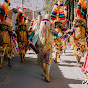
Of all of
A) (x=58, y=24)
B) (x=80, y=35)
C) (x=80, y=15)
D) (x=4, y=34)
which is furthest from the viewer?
(x=58, y=24)

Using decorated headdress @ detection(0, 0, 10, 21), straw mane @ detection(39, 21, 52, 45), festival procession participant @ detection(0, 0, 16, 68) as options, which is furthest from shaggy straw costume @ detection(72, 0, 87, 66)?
decorated headdress @ detection(0, 0, 10, 21)

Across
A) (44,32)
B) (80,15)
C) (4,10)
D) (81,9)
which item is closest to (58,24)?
(80,15)

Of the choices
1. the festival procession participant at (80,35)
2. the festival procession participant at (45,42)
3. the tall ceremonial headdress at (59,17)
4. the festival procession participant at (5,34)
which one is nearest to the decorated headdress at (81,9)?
the festival procession participant at (80,35)

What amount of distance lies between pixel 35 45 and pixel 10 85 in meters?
1.51

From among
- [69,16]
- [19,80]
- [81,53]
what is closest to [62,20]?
[81,53]

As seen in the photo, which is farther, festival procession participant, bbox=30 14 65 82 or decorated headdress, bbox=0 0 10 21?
decorated headdress, bbox=0 0 10 21

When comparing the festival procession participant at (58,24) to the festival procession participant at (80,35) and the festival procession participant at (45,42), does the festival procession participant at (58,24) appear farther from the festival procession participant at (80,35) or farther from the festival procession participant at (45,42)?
the festival procession participant at (45,42)

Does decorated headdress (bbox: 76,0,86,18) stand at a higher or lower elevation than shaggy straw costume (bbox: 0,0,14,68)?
higher

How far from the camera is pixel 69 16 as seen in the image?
Result: 97.4 feet

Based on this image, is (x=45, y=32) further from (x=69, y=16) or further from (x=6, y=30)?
(x=69, y=16)

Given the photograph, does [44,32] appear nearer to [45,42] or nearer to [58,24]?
[45,42]

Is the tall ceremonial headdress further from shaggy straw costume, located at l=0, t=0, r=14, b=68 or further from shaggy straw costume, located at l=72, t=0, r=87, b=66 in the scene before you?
shaggy straw costume, located at l=0, t=0, r=14, b=68

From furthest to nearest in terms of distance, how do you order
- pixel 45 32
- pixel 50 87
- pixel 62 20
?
pixel 62 20 < pixel 45 32 < pixel 50 87

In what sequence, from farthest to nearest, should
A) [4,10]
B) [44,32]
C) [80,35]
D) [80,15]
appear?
1. [80,15]
2. [80,35]
3. [4,10]
4. [44,32]
